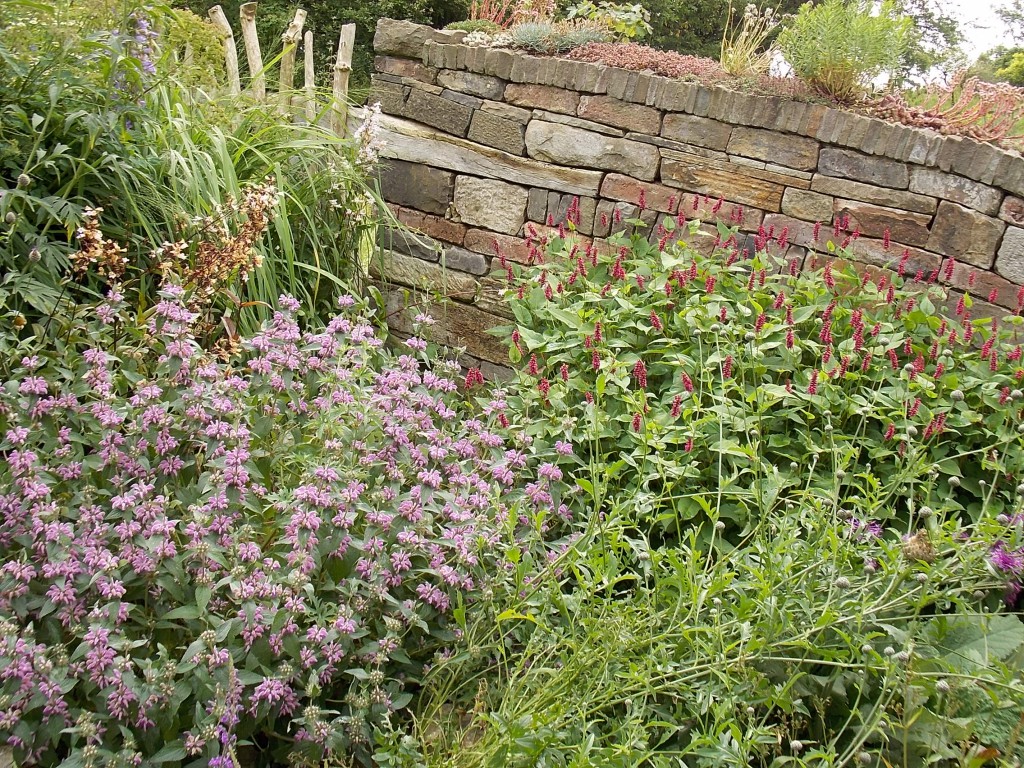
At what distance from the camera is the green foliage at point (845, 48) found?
3.79 m

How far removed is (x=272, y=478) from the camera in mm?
2391

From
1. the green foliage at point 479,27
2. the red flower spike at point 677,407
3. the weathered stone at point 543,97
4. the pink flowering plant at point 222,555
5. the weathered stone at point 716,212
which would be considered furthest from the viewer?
the green foliage at point 479,27

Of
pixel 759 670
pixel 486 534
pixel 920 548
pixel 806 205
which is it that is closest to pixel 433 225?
pixel 806 205

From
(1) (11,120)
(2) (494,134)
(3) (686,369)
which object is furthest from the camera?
(2) (494,134)

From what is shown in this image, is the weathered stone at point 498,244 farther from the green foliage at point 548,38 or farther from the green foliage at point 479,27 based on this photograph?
the green foliage at point 479,27

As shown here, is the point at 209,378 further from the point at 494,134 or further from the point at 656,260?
the point at 494,134

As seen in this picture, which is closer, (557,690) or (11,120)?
(557,690)

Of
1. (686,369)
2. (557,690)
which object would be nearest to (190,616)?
(557,690)

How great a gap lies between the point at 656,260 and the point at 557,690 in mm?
2340

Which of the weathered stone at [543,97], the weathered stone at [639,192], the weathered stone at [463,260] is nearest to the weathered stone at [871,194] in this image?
the weathered stone at [639,192]

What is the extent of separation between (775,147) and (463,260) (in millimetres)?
1599

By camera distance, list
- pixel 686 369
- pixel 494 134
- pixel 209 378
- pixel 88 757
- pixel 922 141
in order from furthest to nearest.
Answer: pixel 494 134 < pixel 922 141 < pixel 686 369 < pixel 209 378 < pixel 88 757

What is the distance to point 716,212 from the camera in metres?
3.89

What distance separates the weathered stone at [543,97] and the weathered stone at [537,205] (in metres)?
0.39
